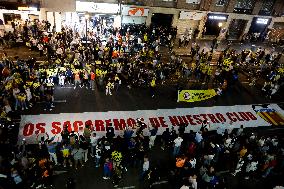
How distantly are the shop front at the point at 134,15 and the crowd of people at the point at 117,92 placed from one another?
38.1 inches

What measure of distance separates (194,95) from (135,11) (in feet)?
46.6

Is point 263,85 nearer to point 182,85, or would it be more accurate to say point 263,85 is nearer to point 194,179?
point 182,85

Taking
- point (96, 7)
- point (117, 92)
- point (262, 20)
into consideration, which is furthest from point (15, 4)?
point (262, 20)

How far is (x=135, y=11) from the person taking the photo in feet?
112

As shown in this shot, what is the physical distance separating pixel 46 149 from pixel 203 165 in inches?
370

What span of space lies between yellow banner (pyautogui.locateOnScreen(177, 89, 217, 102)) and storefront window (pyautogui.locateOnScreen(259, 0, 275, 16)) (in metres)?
20.8

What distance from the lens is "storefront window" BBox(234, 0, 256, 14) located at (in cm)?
3888

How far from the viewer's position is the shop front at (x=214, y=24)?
38406 millimetres

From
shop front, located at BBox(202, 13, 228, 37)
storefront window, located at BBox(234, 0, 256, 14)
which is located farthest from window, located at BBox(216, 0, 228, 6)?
storefront window, located at BBox(234, 0, 256, 14)

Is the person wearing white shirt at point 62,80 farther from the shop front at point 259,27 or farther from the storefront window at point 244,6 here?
the shop front at point 259,27

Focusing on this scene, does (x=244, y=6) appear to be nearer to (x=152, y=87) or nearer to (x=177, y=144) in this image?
(x=152, y=87)

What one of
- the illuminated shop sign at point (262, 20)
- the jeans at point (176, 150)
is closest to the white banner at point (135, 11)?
the illuminated shop sign at point (262, 20)

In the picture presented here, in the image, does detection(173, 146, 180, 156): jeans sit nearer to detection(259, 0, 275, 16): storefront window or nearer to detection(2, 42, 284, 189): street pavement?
detection(2, 42, 284, 189): street pavement

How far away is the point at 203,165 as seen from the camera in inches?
675
